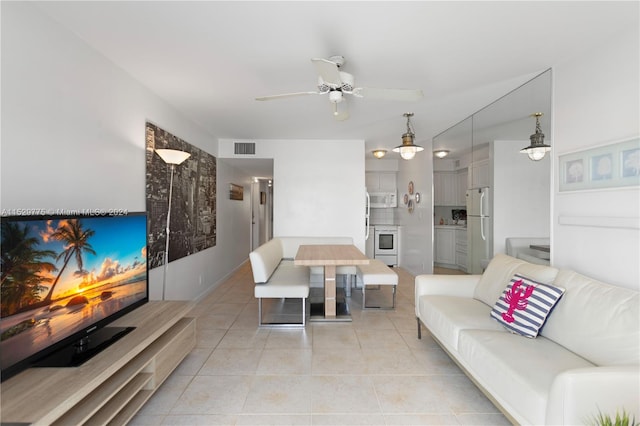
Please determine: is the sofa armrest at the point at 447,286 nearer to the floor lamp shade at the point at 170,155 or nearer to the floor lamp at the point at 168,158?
the floor lamp at the point at 168,158

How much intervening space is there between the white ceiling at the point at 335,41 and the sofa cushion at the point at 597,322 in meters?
1.64

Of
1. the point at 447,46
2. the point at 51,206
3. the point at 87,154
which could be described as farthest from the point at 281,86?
the point at 51,206

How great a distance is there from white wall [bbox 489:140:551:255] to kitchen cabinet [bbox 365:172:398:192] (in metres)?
3.67

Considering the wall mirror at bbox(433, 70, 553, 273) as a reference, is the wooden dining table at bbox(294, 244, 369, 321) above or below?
below

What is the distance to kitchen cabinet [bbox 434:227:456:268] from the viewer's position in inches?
167

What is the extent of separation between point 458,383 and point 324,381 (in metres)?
0.98

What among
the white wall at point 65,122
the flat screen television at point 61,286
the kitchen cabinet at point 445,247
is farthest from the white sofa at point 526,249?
the white wall at point 65,122

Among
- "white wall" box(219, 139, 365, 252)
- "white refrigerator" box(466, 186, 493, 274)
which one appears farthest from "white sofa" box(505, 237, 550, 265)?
"white wall" box(219, 139, 365, 252)

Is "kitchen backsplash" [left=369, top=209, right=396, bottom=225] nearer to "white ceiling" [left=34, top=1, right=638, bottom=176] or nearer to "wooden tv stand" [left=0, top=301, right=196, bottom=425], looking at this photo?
"white ceiling" [left=34, top=1, right=638, bottom=176]

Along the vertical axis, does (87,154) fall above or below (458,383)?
above

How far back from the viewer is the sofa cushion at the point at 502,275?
2121 millimetres

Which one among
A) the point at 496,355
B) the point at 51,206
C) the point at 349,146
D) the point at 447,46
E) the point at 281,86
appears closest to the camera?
the point at 496,355

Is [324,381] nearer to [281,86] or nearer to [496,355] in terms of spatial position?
[496,355]

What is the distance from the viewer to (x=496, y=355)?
163cm
